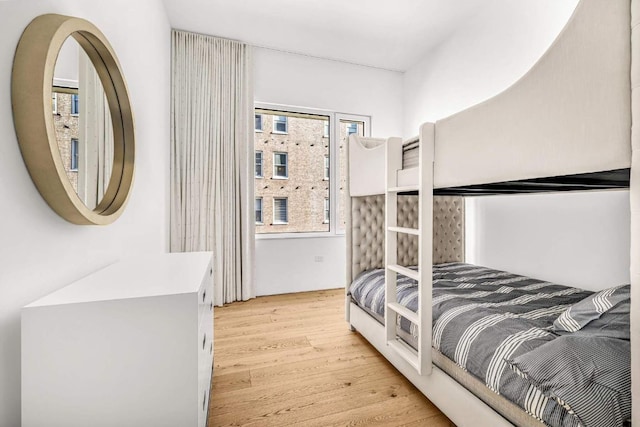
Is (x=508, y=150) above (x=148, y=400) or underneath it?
above

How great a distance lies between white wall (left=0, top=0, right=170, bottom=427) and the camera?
801 millimetres

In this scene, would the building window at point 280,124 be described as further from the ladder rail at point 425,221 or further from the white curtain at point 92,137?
the ladder rail at point 425,221

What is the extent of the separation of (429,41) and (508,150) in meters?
2.82

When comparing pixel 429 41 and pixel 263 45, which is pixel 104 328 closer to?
pixel 263 45

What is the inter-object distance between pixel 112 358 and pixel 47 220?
513mm

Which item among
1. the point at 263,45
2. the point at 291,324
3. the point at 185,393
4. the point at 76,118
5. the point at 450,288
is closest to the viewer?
the point at 185,393

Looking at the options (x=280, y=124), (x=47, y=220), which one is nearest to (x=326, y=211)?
(x=280, y=124)

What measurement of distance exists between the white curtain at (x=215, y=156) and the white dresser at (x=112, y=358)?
218 centimetres

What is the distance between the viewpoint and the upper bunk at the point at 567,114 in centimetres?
74

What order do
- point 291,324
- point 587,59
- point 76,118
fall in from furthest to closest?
point 291,324 < point 76,118 < point 587,59

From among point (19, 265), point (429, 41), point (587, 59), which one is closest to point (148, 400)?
point (19, 265)

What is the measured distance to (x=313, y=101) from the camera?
3.56 m

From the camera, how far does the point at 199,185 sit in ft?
10.1

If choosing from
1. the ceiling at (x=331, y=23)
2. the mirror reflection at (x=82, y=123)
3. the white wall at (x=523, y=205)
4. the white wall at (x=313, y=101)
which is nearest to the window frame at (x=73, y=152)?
the mirror reflection at (x=82, y=123)
